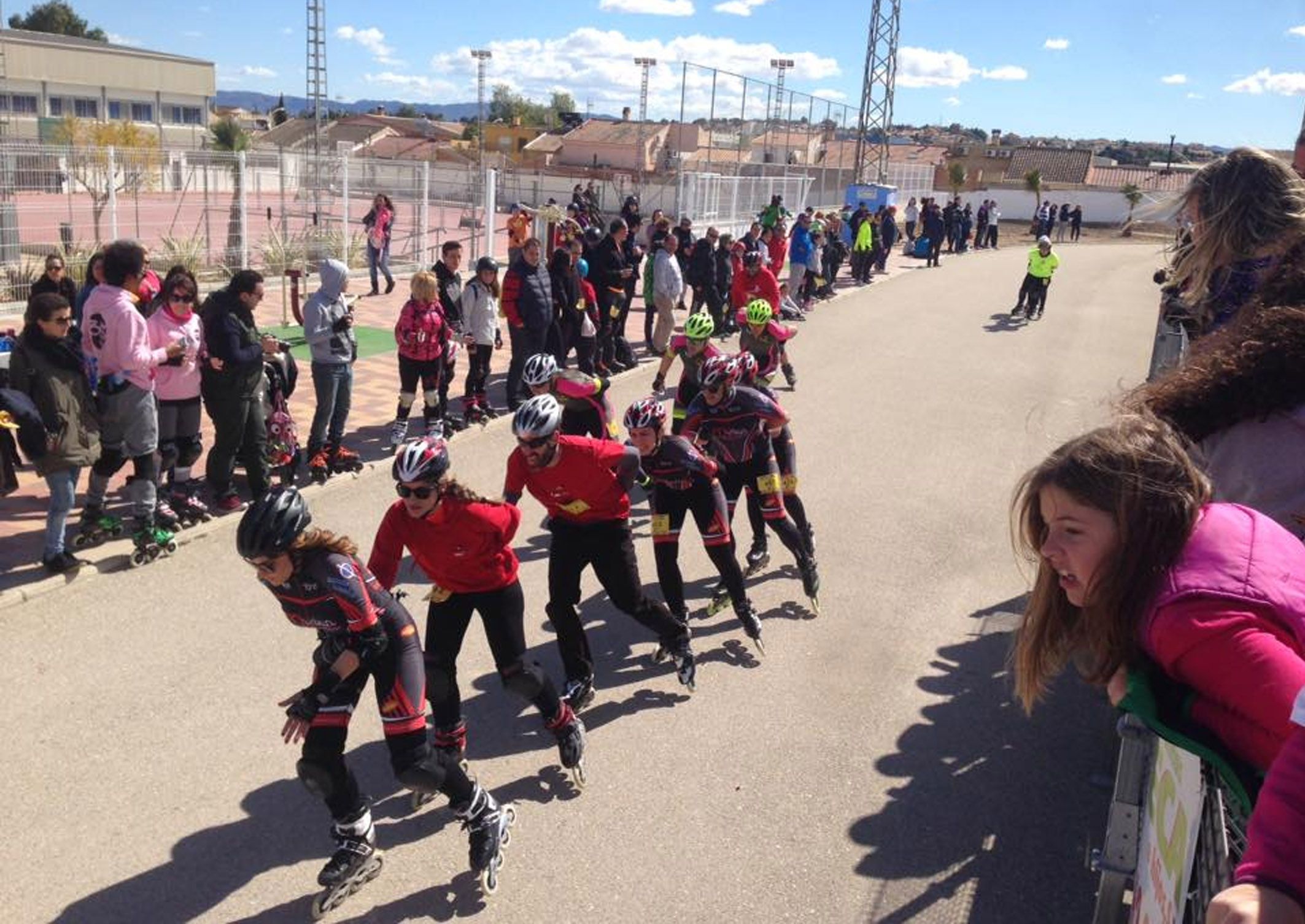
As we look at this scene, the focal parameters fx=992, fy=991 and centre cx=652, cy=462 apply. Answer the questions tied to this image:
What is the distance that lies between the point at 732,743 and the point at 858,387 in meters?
9.97

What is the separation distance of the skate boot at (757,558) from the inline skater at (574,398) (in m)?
1.55

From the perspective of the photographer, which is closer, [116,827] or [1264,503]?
[1264,503]

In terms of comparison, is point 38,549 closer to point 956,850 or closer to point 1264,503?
point 956,850

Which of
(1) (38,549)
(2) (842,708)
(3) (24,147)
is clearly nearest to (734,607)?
(2) (842,708)

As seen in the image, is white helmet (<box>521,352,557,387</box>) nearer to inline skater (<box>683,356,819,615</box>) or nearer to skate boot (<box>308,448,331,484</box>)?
inline skater (<box>683,356,819,615</box>)

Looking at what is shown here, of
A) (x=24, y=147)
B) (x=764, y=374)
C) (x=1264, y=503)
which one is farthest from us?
(x=24, y=147)

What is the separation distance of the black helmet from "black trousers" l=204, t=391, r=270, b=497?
432 centimetres

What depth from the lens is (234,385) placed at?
783 cm

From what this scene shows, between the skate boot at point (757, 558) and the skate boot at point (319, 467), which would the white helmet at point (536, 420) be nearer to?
the skate boot at point (757, 558)

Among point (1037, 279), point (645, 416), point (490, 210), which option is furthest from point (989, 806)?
point (1037, 279)

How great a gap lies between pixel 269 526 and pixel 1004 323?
65.7 feet

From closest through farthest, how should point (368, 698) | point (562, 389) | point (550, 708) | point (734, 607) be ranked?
1. point (550, 708)
2. point (368, 698)
3. point (734, 607)
4. point (562, 389)

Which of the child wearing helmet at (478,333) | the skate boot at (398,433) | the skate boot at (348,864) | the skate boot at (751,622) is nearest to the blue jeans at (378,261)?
the child wearing helmet at (478,333)

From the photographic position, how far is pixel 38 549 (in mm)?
7246
